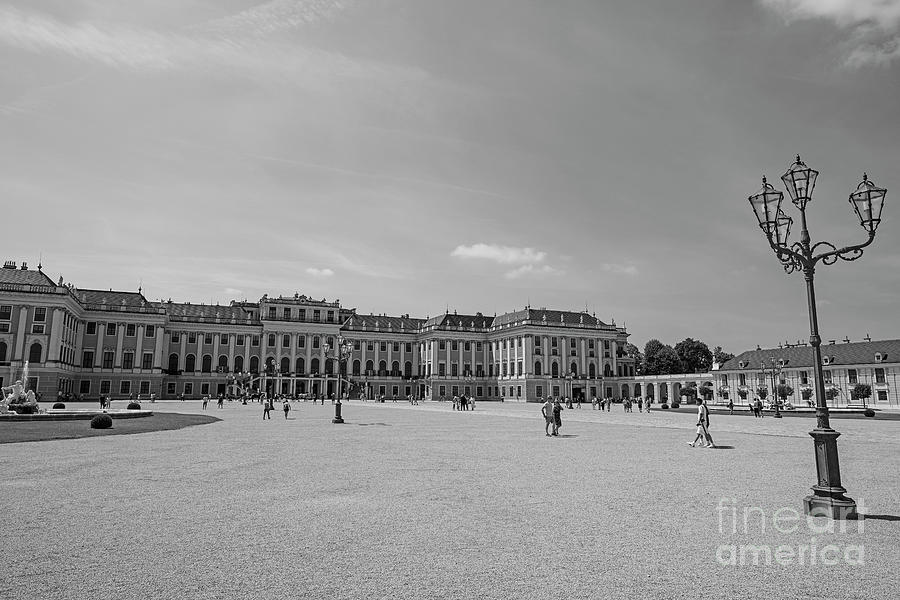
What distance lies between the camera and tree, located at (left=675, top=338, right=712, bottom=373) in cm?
12438

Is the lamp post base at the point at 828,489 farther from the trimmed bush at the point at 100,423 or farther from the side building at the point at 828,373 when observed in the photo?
the side building at the point at 828,373

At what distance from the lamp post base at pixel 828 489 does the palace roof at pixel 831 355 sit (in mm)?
73270

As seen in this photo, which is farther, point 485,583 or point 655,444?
point 655,444

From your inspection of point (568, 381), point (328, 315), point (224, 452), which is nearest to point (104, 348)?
point (328, 315)

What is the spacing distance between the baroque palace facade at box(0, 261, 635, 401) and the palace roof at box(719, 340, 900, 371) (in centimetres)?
1945

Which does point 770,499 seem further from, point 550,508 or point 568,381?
point 568,381

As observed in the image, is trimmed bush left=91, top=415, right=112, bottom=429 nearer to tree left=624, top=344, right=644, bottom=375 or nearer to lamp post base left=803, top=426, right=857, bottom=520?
lamp post base left=803, top=426, right=857, bottom=520

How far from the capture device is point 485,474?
13.0 metres

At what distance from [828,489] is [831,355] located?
8840cm

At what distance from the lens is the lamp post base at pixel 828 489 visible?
882cm

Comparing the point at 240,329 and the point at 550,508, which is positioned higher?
the point at 240,329

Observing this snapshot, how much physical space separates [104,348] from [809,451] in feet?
299

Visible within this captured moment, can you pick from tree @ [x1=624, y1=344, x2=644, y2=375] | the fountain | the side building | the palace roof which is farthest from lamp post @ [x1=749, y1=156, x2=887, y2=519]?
tree @ [x1=624, y1=344, x2=644, y2=375]

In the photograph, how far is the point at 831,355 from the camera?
82.9m
